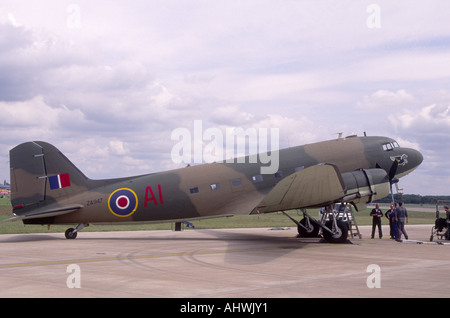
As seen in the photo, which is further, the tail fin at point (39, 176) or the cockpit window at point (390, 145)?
the cockpit window at point (390, 145)

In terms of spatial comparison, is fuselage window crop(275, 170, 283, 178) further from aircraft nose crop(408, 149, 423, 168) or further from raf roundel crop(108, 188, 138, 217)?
aircraft nose crop(408, 149, 423, 168)

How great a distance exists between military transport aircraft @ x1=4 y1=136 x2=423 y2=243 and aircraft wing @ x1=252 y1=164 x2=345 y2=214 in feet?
1.46

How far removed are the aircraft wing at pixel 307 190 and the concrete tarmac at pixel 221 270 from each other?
1.88m

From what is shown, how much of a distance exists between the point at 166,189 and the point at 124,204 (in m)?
2.12

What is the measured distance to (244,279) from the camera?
1199 centimetres

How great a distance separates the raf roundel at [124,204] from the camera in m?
22.0

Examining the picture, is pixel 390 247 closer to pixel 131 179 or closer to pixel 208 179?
pixel 208 179

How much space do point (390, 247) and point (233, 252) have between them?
7.43 m

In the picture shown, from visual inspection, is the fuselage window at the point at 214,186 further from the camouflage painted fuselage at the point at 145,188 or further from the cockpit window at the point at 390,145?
the cockpit window at the point at 390,145

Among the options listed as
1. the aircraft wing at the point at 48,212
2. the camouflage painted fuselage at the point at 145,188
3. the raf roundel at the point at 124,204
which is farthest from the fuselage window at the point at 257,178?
the aircraft wing at the point at 48,212

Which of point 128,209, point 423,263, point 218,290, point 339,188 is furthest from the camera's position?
point 128,209

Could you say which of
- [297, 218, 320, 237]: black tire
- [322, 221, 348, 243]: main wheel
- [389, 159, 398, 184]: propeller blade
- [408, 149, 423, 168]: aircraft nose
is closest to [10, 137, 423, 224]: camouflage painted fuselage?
[389, 159, 398, 184]: propeller blade

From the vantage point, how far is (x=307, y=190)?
63.6 feet
